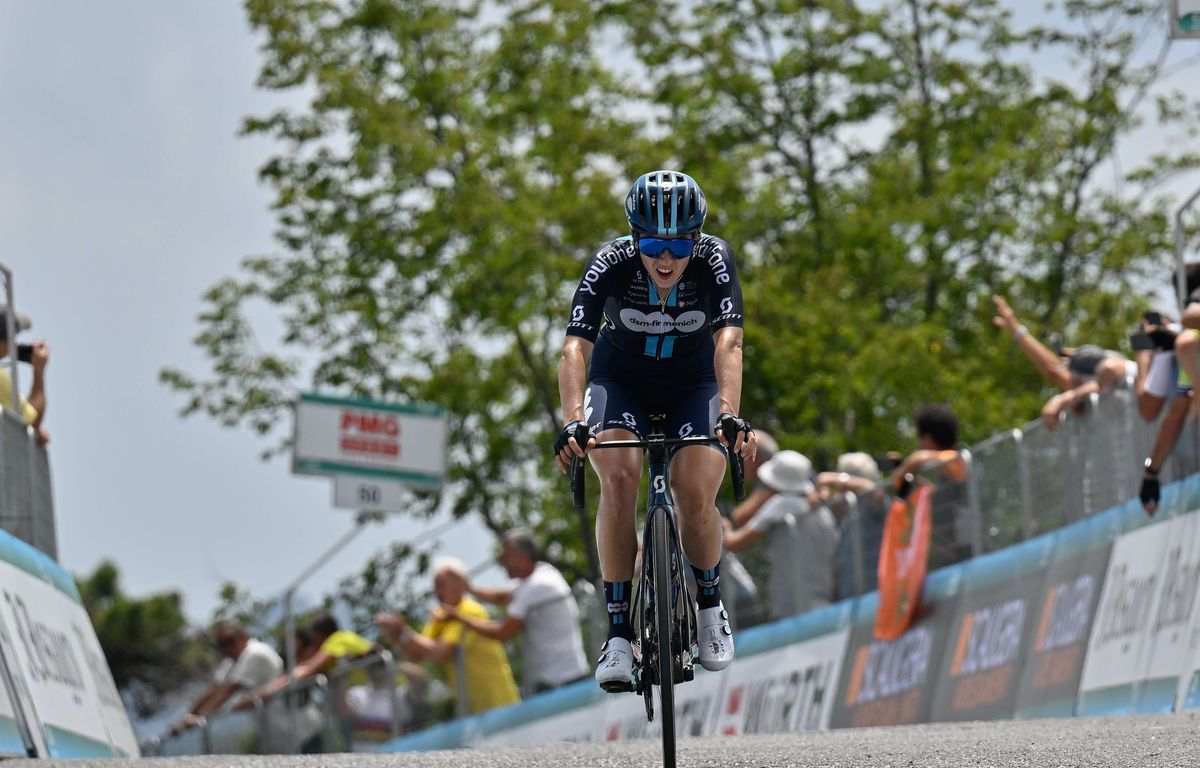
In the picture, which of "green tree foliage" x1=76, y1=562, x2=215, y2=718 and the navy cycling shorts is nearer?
the navy cycling shorts

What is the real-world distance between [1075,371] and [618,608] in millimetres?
5308

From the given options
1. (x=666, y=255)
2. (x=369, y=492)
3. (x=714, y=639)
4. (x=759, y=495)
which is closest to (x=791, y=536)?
(x=759, y=495)

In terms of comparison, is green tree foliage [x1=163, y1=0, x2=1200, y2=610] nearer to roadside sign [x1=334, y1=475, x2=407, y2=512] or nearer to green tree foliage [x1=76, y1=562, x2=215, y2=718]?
roadside sign [x1=334, y1=475, x2=407, y2=512]

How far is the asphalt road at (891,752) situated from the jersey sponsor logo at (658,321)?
1579mm

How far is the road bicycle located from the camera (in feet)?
23.8

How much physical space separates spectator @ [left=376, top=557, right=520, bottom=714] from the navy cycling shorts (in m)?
7.66

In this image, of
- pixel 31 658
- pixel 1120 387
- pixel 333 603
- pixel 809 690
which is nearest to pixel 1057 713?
pixel 1120 387

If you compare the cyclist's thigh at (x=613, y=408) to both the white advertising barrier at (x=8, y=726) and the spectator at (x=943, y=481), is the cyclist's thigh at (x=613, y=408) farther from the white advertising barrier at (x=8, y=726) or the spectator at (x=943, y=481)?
the spectator at (x=943, y=481)

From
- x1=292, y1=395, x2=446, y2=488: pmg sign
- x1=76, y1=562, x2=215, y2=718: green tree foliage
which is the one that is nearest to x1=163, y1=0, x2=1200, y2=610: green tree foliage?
x1=292, y1=395, x2=446, y2=488: pmg sign

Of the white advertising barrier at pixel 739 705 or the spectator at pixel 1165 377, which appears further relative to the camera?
the white advertising barrier at pixel 739 705

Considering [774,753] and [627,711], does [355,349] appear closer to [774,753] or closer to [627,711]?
[627,711]

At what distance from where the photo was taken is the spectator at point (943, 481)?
12602mm

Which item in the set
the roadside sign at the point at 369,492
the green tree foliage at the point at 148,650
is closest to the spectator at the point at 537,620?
the roadside sign at the point at 369,492

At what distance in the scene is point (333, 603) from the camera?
30641 millimetres
